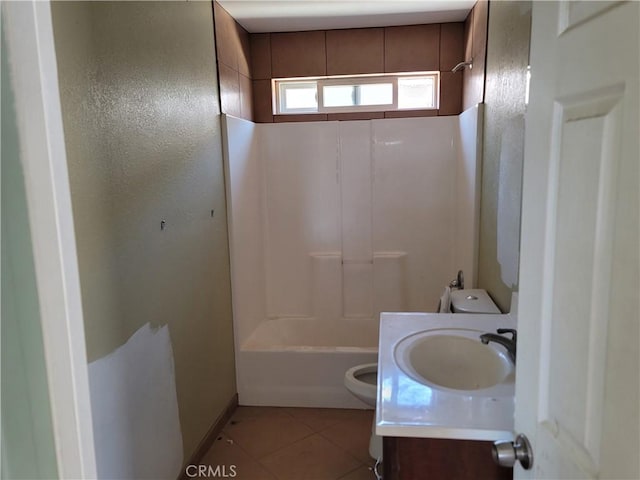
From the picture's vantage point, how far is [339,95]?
10.7 feet

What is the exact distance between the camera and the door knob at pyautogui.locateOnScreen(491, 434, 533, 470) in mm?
835

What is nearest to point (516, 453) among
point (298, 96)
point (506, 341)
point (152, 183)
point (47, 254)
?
point (506, 341)

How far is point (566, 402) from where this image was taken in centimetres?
73

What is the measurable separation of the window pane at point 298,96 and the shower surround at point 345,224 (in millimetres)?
161

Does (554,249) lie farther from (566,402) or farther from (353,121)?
(353,121)

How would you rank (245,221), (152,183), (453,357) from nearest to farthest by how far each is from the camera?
1. (453,357)
2. (152,183)
3. (245,221)

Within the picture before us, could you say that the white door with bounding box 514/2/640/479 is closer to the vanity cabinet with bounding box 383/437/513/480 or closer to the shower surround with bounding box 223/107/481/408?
the vanity cabinet with bounding box 383/437/513/480

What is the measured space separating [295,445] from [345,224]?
1.56 metres

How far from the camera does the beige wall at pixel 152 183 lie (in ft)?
4.64

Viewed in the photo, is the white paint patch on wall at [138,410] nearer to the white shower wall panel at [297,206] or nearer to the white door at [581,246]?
the white door at [581,246]

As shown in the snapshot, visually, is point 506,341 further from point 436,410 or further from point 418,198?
point 418,198

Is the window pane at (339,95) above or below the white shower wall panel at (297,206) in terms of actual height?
above
